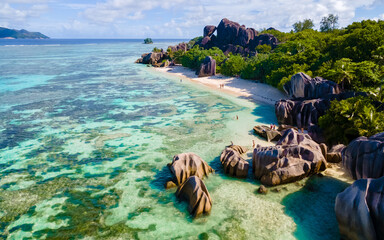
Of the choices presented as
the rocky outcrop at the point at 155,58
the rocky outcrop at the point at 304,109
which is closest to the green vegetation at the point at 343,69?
the rocky outcrop at the point at 304,109

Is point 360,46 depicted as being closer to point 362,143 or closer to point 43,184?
point 362,143

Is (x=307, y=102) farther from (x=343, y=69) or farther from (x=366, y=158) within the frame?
(x=366, y=158)

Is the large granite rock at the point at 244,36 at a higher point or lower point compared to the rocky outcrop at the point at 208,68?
higher

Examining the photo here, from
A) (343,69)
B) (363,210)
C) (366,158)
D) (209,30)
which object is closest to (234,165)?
(366,158)

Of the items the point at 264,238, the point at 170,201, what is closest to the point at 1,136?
the point at 170,201

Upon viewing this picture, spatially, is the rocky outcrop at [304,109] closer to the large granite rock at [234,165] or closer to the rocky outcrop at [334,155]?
the rocky outcrop at [334,155]
